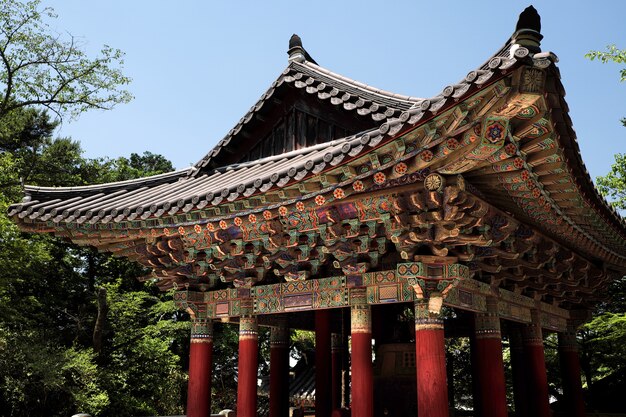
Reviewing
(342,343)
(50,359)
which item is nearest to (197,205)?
(342,343)

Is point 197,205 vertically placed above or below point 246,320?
above

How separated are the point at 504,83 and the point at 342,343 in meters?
9.20

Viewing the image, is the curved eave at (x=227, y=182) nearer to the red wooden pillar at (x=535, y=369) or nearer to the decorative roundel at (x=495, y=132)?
the decorative roundel at (x=495, y=132)

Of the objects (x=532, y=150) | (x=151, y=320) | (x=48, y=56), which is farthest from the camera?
(x=151, y=320)

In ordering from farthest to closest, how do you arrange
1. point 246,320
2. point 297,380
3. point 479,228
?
point 297,380 → point 246,320 → point 479,228

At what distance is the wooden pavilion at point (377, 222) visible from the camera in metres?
4.99

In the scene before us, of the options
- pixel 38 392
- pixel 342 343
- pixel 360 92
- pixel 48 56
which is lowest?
pixel 38 392

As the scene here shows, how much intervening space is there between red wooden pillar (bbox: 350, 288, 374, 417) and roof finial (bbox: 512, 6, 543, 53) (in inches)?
146

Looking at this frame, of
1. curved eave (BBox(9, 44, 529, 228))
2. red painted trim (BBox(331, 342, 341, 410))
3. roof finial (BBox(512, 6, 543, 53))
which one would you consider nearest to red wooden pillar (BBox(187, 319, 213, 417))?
curved eave (BBox(9, 44, 529, 228))

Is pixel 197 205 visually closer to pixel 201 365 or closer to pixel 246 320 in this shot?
pixel 246 320

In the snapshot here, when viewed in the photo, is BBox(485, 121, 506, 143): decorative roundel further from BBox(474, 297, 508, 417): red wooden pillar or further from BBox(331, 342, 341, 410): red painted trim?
BBox(331, 342, 341, 410): red painted trim

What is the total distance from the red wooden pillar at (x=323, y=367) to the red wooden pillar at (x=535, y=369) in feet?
11.7

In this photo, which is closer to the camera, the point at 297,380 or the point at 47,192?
the point at 47,192

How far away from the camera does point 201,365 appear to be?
29.1ft
